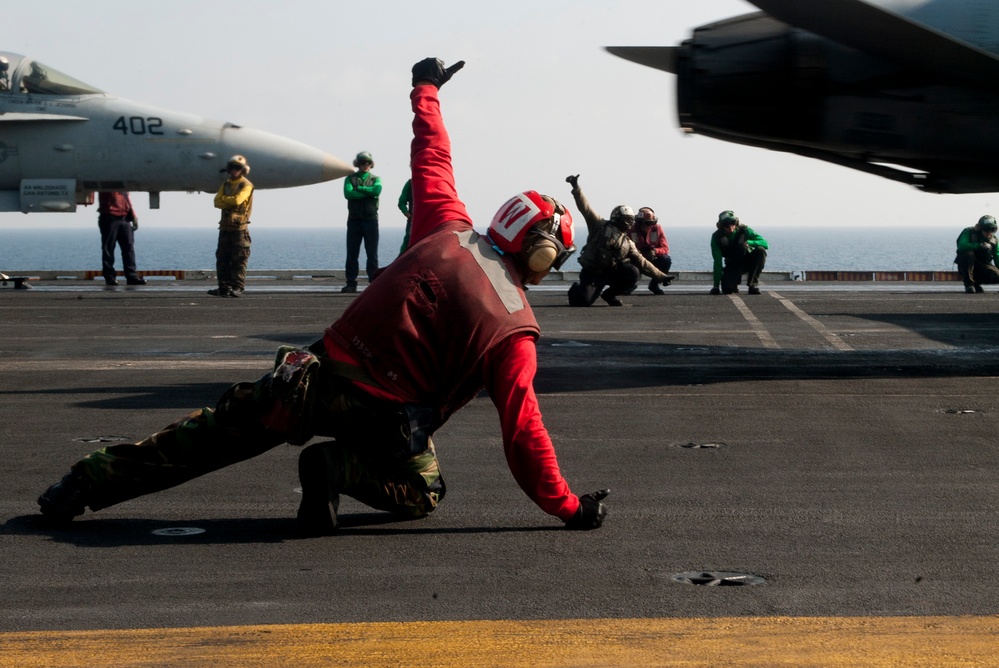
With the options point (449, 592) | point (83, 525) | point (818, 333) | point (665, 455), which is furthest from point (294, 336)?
point (449, 592)

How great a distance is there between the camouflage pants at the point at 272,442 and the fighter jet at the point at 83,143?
54.6 ft

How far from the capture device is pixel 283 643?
12.7ft

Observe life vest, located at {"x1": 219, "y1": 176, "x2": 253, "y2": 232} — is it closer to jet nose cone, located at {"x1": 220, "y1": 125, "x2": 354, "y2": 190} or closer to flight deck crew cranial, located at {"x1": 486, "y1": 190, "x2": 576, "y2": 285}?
jet nose cone, located at {"x1": 220, "y1": 125, "x2": 354, "y2": 190}

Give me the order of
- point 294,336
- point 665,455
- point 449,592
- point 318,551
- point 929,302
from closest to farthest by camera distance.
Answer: point 449,592
point 318,551
point 665,455
point 294,336
point 929,302

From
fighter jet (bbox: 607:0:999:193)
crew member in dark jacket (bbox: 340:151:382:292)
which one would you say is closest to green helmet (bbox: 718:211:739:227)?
crew member in dark jacket (bbox: 340:151:382:292)

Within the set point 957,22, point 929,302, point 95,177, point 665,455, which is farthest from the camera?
point 95,177

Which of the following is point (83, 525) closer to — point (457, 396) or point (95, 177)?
point (457, 396)

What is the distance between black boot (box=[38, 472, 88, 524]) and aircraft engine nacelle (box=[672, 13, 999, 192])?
5.97m

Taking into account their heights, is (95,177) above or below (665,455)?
above

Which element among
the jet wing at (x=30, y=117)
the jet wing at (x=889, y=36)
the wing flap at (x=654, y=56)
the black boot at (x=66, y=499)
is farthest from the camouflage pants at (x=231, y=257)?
the black boot at (x=66, y=499)

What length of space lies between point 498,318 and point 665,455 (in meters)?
2.33

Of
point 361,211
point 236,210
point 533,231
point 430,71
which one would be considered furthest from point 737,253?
point 533,231

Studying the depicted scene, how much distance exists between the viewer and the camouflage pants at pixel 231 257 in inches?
776

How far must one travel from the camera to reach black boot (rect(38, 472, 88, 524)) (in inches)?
210
